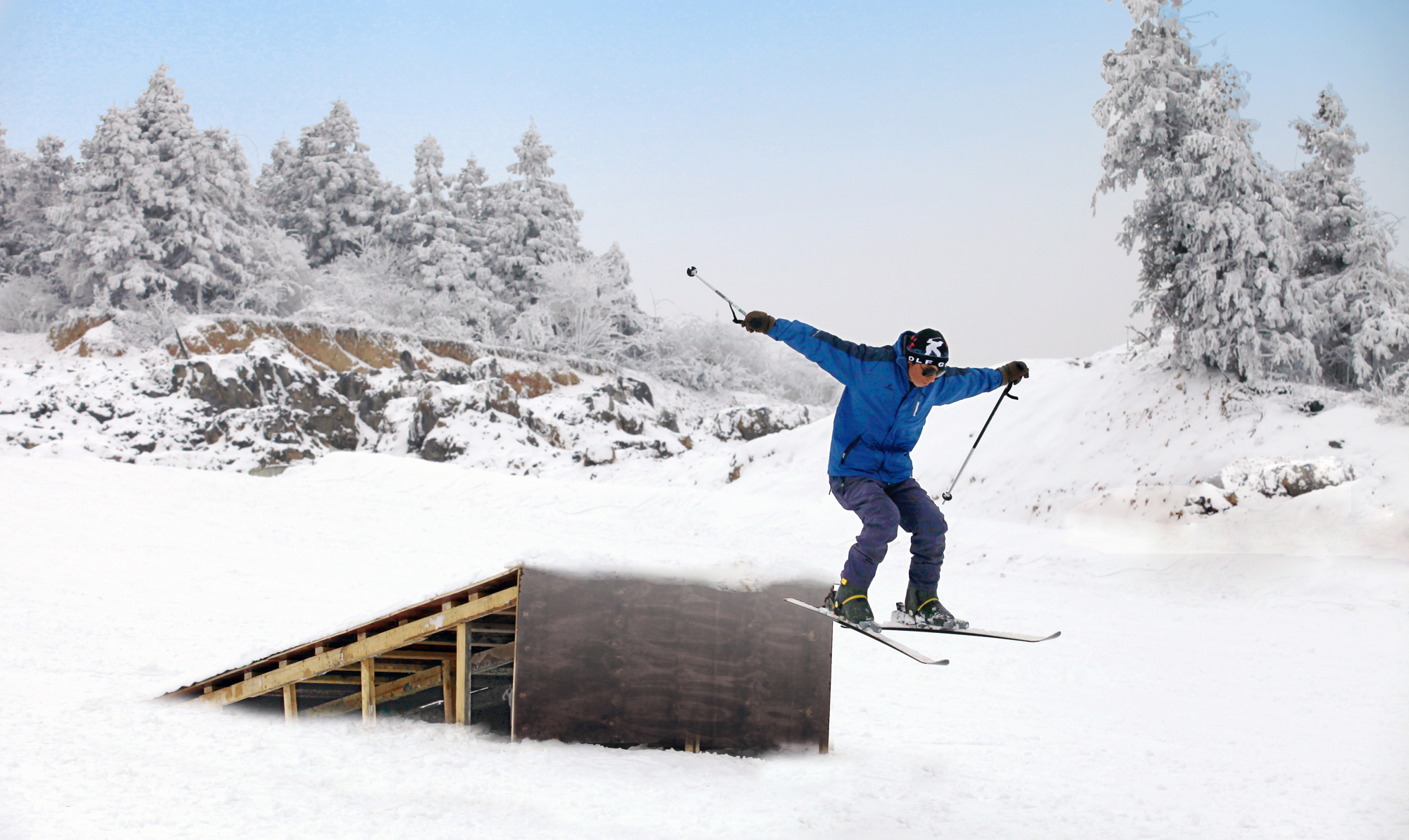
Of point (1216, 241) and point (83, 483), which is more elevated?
point (1216, 241)

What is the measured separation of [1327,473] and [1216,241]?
4.47 metres

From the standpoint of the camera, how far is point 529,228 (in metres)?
32.0

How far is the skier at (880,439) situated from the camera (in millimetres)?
4684

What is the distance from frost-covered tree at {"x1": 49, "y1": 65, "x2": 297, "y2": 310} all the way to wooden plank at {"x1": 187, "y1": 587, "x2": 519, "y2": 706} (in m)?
23.9

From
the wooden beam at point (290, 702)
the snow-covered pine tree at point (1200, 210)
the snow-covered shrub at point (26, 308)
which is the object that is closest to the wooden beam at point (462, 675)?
the wooden beam at point (290, 702)

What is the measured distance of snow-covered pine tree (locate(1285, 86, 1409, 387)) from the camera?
14961mm

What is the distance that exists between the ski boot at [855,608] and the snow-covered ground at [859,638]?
2.45 ft

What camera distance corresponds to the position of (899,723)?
6.73 metres

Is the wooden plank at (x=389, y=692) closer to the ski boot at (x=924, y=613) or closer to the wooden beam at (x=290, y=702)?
the wooden beam at (x=290, y=702)

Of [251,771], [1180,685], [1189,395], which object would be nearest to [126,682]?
[251,771]

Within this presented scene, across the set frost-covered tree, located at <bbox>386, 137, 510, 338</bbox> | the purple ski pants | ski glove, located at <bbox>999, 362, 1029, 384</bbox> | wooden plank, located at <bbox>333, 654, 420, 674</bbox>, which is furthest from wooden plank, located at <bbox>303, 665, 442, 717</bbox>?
frost-covered tree, located at <bbox>386, 137, 510, 338</bbox>

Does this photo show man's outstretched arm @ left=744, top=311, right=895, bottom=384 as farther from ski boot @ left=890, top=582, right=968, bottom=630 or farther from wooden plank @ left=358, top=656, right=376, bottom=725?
wooden plank @ left=358, top=656, right=376, bottom=725

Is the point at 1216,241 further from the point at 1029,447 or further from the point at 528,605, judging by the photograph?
the point at 528,605

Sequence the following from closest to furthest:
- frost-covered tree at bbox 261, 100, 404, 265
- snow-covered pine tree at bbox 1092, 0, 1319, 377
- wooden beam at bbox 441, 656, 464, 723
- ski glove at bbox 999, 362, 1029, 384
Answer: ski glove at bbox 999, 362, 1029, 384 < wooden beam at bbox 441, 656, 464, 723 < snow-covered pine tree at bbox 1092, 0, 1319, 377 < frost-covered tree at bbox 261, 100, 404, 265
